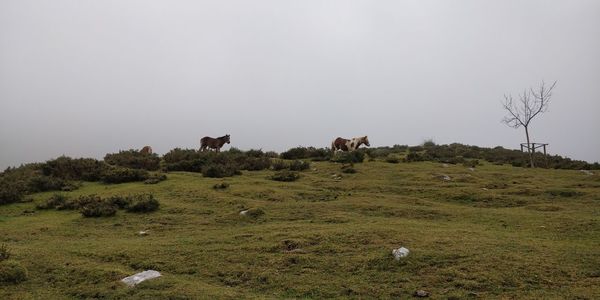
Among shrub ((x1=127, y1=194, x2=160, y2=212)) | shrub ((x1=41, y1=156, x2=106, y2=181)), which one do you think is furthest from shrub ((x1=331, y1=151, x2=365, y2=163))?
shrub ((x1=127, y1=194, x2=160, y2=212))

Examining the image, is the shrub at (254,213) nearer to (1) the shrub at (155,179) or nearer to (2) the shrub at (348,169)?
(1) the shrub at (155,179)

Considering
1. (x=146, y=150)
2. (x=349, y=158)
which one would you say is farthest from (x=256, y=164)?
(x=146, y=150)

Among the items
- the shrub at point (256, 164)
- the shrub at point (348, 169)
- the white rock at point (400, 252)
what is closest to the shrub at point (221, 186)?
the shrub at point (256, 164)

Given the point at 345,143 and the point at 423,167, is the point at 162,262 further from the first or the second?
the point at 345,143

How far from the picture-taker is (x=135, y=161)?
22.3 metres

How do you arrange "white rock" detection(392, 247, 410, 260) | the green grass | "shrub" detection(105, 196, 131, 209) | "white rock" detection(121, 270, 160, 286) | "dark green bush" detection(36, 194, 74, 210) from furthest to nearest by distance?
"dark green bush" detection(36, 194, 74, 210) < "shrub" detection(105, 196, 131, 209) < "white rock" detection(392, 247, 410, 260) < "white rock" detection(121, 270, 160, 286) < the green grass

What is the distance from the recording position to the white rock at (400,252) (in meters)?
8.62

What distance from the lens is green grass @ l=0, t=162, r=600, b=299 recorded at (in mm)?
7578

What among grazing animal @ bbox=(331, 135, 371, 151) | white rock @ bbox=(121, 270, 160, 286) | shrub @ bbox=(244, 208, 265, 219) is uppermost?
grazing animal @ bbox=(331, 135, 371, 151)

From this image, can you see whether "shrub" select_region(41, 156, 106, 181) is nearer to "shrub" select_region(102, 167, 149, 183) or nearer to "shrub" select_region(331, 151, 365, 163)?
"shrub" select_region(102, 167, 149, 183)

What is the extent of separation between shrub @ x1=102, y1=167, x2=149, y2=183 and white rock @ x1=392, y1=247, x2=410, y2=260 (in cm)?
1304

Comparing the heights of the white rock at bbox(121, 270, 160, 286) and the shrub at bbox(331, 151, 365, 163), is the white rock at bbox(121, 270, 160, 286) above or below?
below

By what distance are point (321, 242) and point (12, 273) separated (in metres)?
5.96

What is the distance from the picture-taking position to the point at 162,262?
355 inches
